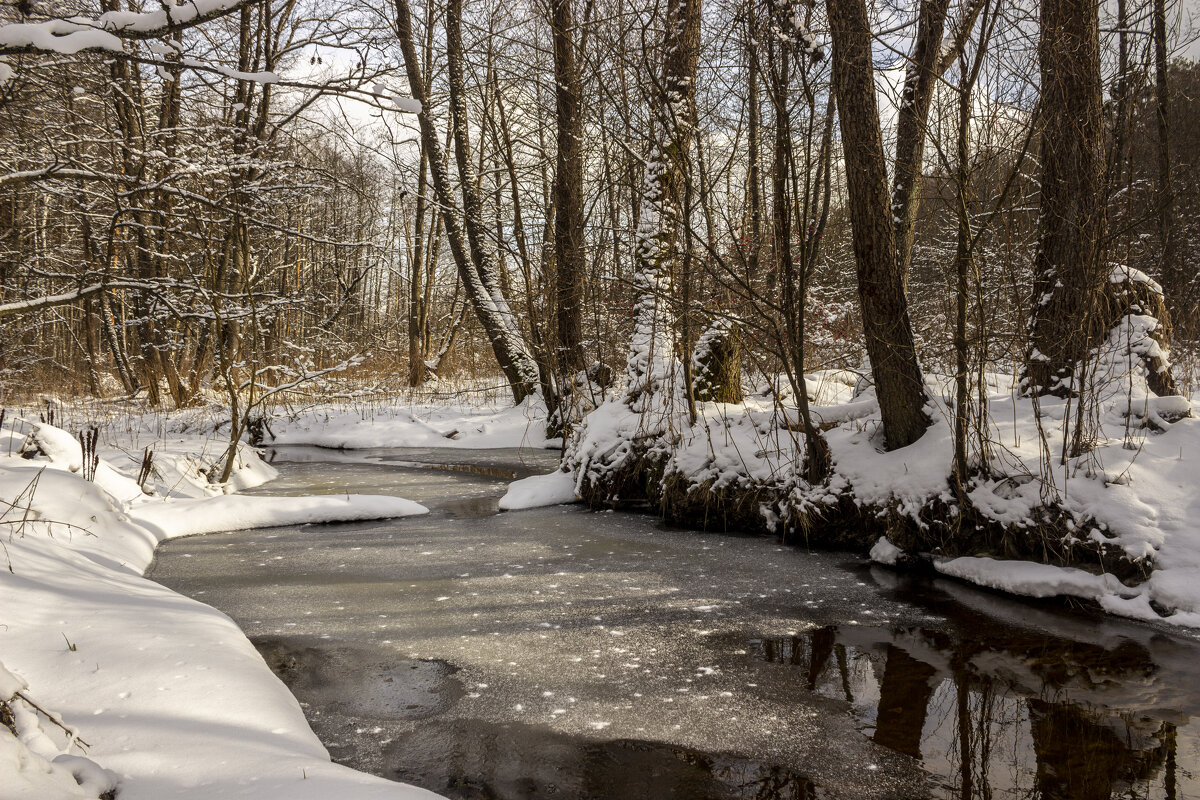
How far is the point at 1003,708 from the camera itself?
11.1 ft

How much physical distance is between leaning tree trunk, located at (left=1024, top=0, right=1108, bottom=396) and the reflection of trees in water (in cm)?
235

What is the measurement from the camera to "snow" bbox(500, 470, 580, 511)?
330 inches

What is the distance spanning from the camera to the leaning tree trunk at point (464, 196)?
39.8 ft

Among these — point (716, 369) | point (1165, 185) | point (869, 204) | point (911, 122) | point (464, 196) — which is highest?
point (464, 196)

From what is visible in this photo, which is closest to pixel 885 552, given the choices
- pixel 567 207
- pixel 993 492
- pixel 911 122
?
pixel 993 492

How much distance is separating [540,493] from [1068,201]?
5.81 m

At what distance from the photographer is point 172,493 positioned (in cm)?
798

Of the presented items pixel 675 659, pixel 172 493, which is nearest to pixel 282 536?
pixel 172 493

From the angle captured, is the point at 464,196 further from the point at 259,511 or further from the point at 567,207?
the point at 259,511

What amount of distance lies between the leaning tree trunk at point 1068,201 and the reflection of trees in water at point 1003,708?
2.35 m

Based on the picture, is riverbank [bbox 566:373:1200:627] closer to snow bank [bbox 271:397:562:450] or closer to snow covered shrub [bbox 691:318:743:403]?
Answer: snow covered shrub [bbox 691:318:743:403]

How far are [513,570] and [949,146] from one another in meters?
4.47

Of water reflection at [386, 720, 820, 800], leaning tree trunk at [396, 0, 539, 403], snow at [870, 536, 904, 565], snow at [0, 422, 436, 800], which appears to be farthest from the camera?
leaning tree trunk at [396, 0, 539, 403]

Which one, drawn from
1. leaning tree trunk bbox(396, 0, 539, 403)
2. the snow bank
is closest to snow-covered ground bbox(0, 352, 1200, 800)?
the snow bank
